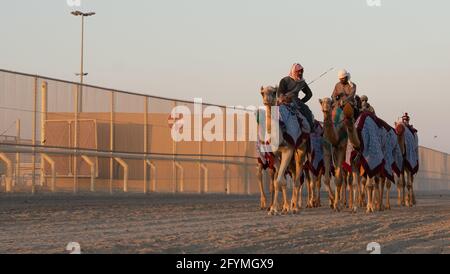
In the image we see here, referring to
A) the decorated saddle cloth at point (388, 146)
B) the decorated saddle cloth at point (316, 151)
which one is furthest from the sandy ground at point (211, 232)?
the decorated saddle cloth at point (316, 151)

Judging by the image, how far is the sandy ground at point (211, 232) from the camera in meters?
9.60

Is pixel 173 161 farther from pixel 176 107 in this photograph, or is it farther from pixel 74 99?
pixel 74 99

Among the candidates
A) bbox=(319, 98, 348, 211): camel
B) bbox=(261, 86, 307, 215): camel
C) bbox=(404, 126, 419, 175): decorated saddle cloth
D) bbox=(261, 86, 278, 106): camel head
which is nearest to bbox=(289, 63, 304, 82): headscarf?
bbox=(319, 98, 348, 211): camel

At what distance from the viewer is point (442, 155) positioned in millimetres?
68250

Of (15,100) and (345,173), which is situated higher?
(15,100)

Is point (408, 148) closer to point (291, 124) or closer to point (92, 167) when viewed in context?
point (291, 124)

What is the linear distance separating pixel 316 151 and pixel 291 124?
3.65m

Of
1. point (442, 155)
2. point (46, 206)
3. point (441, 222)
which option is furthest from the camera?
point (442, 155)

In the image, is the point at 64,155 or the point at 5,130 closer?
the point at 5,130

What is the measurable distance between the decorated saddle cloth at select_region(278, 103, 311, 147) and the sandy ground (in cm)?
158

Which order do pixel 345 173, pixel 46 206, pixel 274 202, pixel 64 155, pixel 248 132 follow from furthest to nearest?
pixel 248 132, pixel 64 155, pixel 345 173, pixel 46 206, pixel 274 202

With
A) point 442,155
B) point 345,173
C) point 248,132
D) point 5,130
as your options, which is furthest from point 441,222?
point 442,155

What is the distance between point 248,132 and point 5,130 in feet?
48.3
